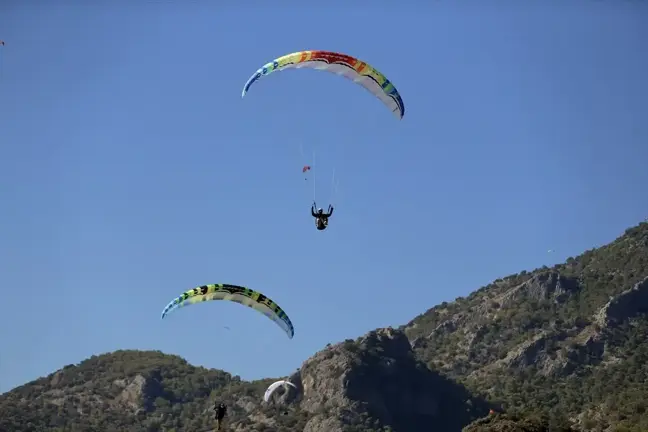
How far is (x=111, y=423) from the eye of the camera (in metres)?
182

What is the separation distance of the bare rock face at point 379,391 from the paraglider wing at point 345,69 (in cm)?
8305

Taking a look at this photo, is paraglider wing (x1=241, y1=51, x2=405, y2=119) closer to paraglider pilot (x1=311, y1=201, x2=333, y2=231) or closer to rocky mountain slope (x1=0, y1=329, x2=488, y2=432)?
paraglider pilot (x1=311, y1=201, x2=333, y2=231)

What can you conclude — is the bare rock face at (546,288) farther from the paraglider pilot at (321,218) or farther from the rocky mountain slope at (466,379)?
the paraglider pilot at (321,218)

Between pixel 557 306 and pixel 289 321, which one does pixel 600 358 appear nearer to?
pixel 557 306

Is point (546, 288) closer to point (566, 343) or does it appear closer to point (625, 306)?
point (625, 306)

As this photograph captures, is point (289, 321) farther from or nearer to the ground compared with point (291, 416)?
nearer to the ground

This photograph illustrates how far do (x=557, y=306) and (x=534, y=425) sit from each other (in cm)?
9480

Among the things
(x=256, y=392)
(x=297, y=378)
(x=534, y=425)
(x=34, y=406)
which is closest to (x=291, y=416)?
(x=297, y=378)

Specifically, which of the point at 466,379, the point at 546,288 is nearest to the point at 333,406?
the point at 466,379

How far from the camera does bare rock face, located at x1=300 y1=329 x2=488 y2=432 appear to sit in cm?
15500

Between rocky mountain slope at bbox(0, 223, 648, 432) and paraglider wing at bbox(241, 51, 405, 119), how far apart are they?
61.9 m

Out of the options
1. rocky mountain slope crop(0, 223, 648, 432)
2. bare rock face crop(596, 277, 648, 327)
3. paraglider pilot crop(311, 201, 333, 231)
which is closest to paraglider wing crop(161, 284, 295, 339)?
paraglider pilot crop(311, 201, 333, 231)

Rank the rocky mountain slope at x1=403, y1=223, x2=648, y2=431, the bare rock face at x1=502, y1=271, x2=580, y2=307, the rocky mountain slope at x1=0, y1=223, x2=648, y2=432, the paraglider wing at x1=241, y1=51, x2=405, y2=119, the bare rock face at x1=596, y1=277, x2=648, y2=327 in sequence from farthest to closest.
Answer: the bare rock face at x1=502, y1=271, x2=580, y2=307, the bare rock face at x1=596, y1=277, x2=648, y2=327, the rocky mountain slope at x1=0, y1=223, x2=648, y2=432, the rocky mountain slope at x1=403, y1=223, x2=648, y2=431, the paraglider wing at x1=241, y1=51, x2=405, y2=119

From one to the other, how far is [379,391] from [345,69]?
95.3 m
